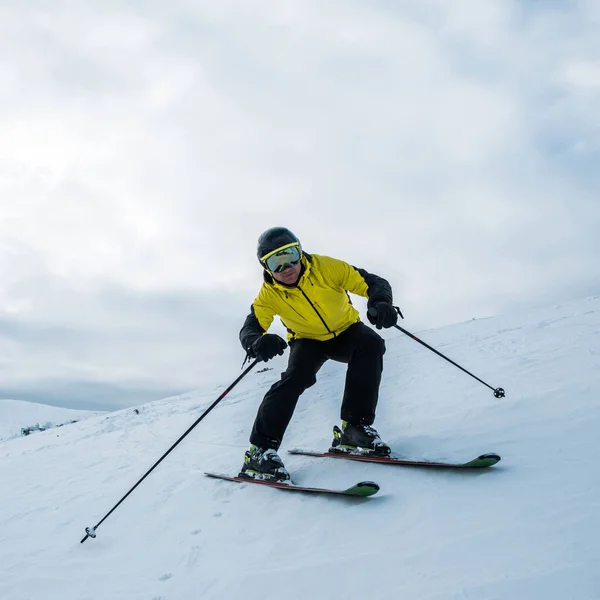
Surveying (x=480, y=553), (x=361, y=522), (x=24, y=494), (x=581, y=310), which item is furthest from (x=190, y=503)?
(x=581, y=310)

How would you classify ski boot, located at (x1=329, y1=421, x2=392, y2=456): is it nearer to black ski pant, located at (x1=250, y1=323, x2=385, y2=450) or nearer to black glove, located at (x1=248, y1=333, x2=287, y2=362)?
black ski pant, located at (x1=250, y1=323, x2=385, y2=450)

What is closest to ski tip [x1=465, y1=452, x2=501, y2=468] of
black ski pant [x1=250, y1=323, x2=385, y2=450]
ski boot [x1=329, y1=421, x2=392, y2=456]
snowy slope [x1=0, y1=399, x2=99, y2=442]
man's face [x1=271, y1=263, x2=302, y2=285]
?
ski boot [x1=329, y1=421, x2=392, y2=456]

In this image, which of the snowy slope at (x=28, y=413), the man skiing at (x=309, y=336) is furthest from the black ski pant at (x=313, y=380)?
the snowy slope at (x=28, y=413)

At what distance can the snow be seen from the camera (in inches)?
81.0

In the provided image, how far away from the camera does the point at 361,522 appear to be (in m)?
2.69

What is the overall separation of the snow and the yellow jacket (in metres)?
1.11

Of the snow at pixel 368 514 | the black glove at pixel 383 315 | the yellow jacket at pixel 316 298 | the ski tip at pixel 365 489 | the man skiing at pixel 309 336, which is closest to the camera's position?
the snow at pixel 368 514

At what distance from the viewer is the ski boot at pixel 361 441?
12.1 ft

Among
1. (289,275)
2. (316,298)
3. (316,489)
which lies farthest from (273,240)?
(316,489)

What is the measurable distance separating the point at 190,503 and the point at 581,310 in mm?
8398

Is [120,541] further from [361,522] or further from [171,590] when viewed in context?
[361,522]

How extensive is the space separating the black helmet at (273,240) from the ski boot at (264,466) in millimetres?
1522

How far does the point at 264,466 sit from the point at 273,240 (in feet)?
5.68

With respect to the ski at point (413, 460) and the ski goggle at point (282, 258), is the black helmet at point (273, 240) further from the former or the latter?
the ski at point (413, 460)
